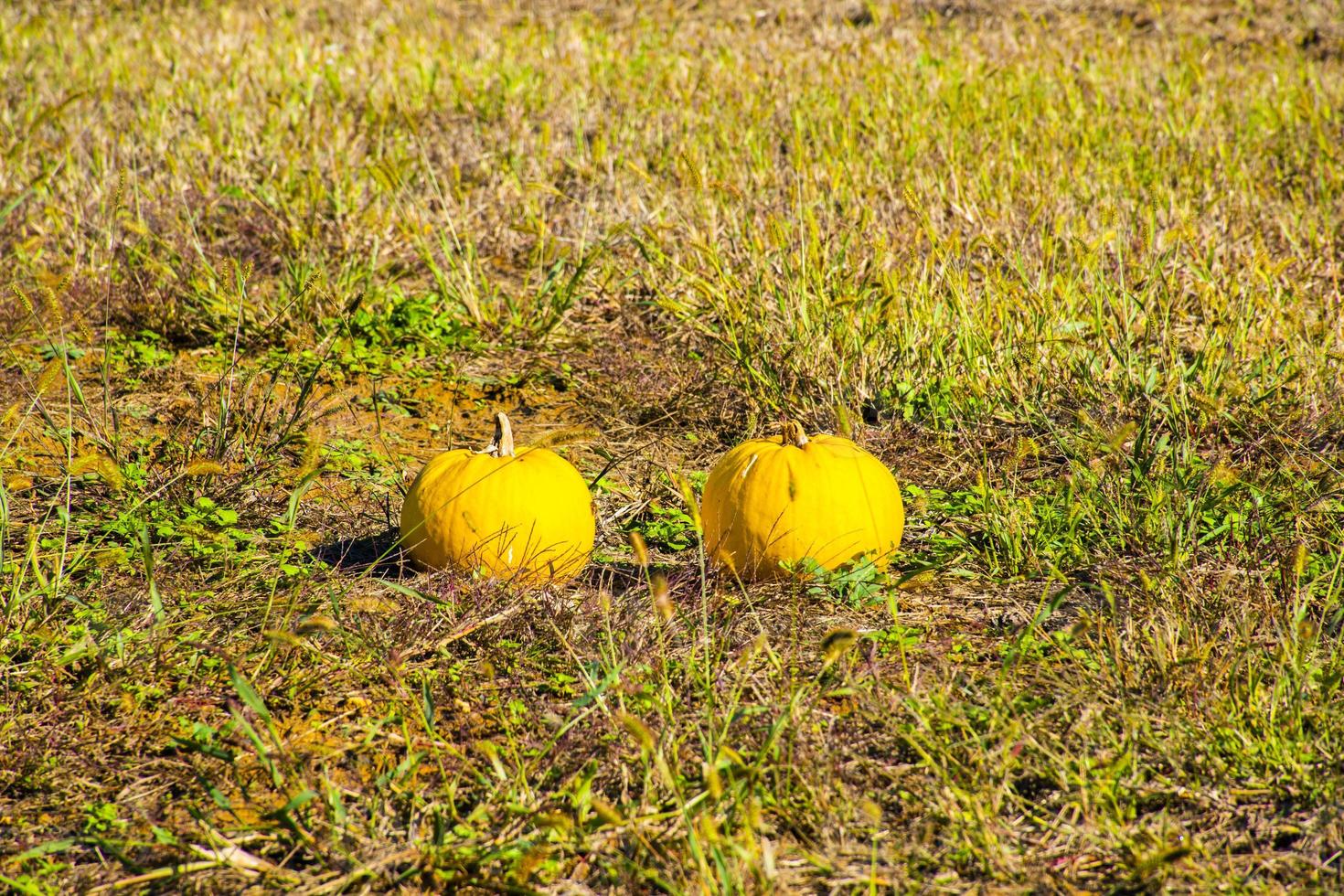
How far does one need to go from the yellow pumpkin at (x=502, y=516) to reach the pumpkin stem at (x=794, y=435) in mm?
472

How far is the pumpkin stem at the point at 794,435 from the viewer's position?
8.76ft

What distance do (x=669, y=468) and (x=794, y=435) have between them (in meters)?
0.73

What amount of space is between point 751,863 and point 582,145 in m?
4.33

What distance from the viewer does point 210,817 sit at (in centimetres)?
192

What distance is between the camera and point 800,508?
257 centimetres

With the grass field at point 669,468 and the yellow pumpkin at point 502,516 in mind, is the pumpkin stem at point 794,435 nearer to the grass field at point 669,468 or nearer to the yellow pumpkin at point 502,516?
the grass field at point 669,468

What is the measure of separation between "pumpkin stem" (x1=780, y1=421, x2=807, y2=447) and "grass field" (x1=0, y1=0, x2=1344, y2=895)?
1.03 feet

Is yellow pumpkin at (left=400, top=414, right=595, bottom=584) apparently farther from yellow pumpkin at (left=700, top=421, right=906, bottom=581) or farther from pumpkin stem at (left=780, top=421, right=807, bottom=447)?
pumpkin stem at (left=780, top=421, right=807, bottom=447)

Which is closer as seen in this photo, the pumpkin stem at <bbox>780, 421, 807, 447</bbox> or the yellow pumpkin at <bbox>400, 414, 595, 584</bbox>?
the yellow pumpkin at <bbox>400, 414, 595, 584</bbox>

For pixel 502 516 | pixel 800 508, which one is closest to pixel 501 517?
pixel 502 516

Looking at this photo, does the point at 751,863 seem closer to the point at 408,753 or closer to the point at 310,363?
the point at 408,753

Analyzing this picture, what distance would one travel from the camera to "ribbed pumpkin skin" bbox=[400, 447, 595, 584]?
256 centimetres

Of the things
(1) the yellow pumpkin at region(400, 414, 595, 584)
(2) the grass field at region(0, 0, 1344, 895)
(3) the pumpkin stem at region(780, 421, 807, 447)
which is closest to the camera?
(2) the grass field at region(0, 0, 1344, 895)

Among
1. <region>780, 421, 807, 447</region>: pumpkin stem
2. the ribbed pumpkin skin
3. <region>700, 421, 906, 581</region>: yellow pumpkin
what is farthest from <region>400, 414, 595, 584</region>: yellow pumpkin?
<region>780, 421, 807, 447</region>: pumpkin stem
